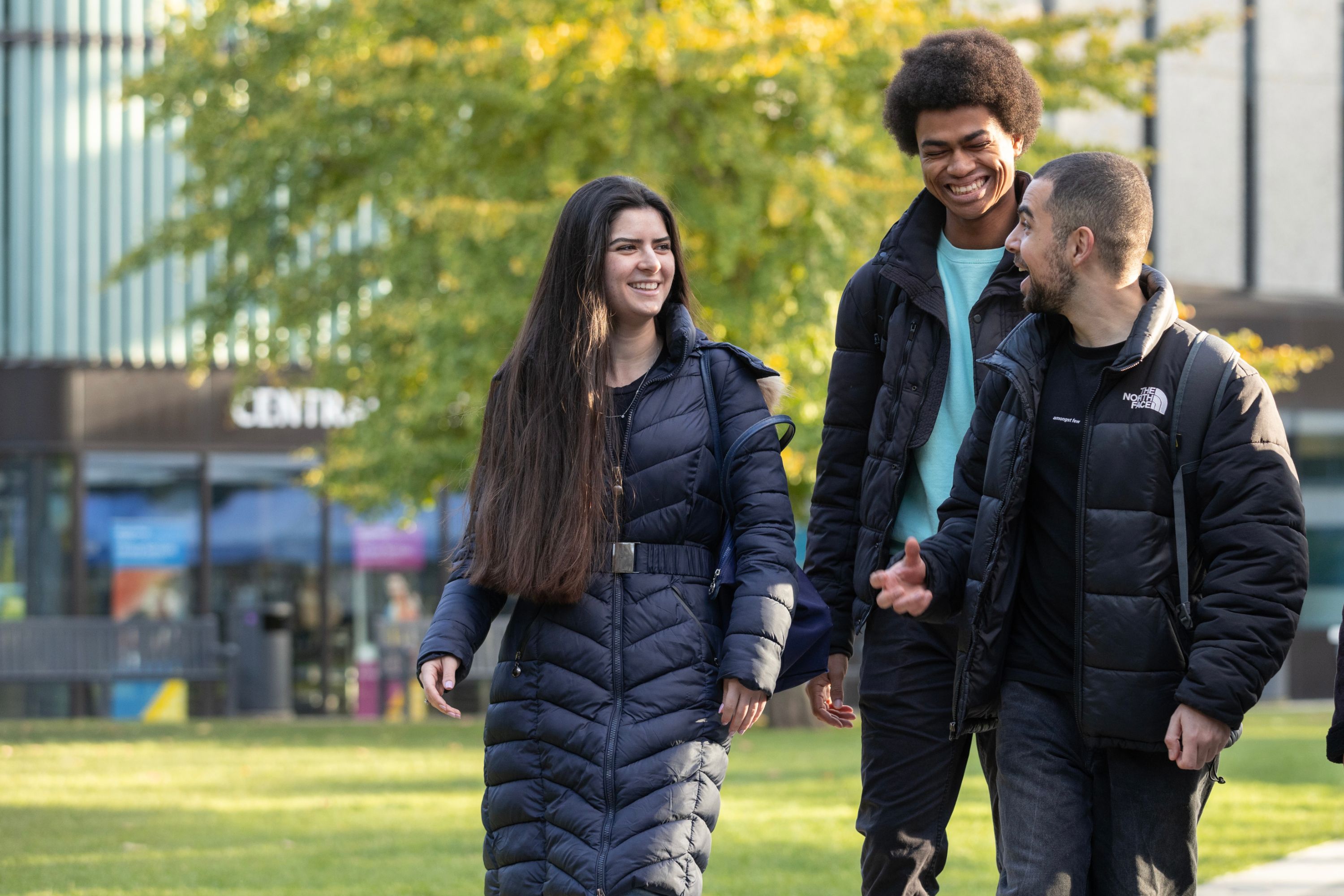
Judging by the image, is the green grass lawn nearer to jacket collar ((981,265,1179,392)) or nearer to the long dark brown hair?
the long dark brown hair

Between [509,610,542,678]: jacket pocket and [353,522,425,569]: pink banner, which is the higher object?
[509,610,542,678]: jacket pocket

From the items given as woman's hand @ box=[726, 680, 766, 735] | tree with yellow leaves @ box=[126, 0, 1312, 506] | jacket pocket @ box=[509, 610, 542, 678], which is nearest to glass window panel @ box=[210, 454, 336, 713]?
tree with yellow leaves @ box=[126, 0, 1312, 506]

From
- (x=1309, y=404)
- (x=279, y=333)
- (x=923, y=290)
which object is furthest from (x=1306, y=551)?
(x=1309, y=404)

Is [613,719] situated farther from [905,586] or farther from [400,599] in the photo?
[400,599]

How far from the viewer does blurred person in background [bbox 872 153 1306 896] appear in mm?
3336

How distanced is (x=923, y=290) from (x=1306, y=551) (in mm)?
1206

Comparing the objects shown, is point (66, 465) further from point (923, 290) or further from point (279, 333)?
point (923, 290)

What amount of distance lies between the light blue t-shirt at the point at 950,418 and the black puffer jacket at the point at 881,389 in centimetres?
3

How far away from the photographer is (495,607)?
166 inches

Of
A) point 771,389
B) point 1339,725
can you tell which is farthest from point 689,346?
point 1339,725

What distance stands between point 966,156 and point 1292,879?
391 cm

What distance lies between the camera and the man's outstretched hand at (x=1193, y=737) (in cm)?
331

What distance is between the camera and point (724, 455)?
13.0ft

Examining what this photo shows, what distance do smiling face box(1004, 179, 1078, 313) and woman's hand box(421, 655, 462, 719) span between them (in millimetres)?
1521
